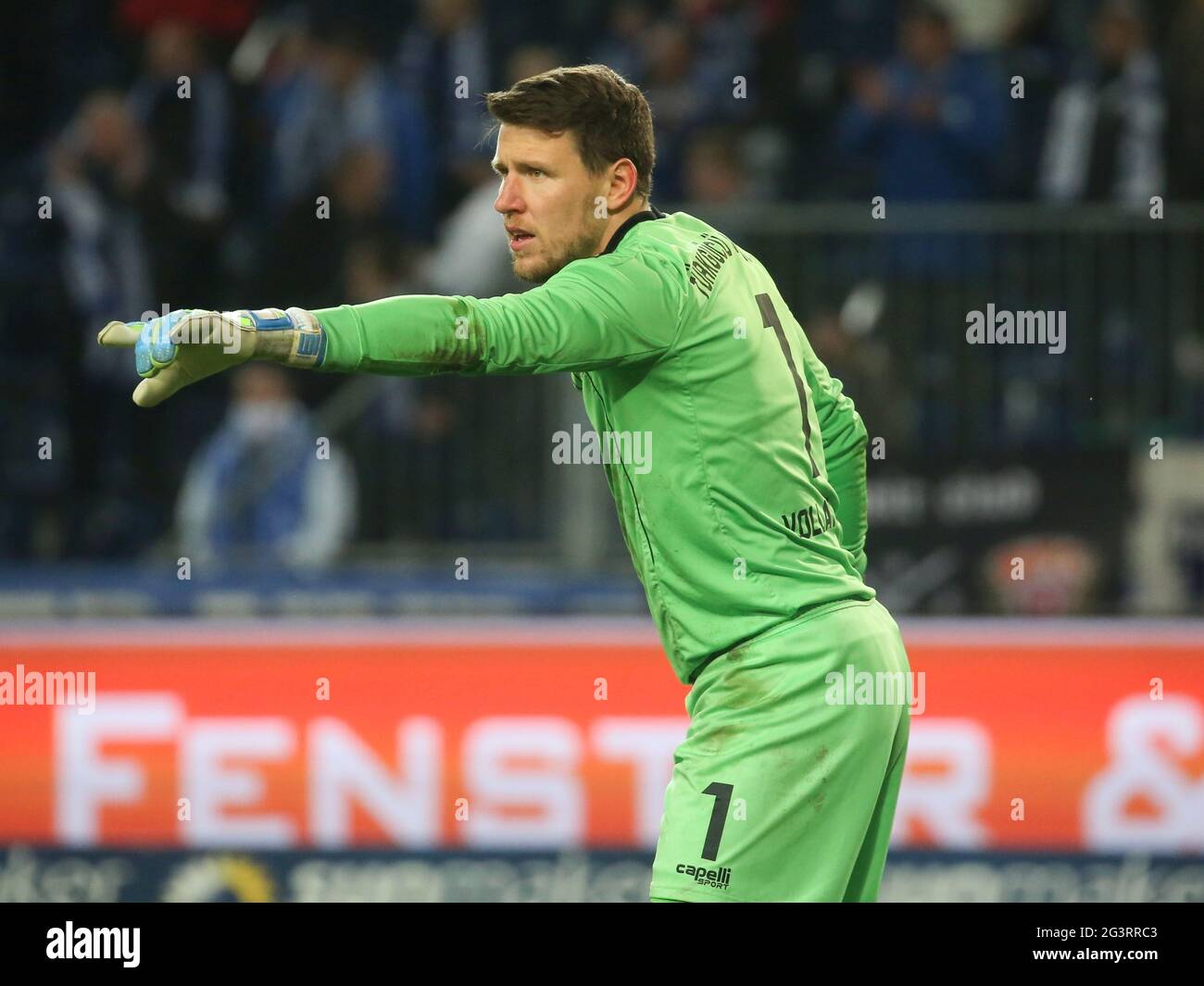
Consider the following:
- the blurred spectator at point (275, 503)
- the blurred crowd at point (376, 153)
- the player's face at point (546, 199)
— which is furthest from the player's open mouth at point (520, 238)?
the blurred spectator at point (275, 503)

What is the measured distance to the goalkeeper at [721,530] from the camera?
4.59 metres

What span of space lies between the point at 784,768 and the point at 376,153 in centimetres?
620

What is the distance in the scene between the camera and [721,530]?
4.66 meters

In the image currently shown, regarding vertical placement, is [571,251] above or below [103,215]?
below

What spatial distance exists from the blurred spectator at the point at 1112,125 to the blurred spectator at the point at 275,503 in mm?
3827

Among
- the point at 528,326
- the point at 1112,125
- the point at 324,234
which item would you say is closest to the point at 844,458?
the point at 528,326

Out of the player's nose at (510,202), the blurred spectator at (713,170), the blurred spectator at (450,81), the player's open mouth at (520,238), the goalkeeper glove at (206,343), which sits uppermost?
the blurred spectator at (450,81)

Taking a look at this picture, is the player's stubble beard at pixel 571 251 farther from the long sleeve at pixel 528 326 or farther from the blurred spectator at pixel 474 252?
the blurred spectator at pixel 474 252

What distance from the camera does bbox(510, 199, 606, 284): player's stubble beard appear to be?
4727 mm

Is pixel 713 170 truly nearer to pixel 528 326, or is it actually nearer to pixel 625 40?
pixel 625 40
